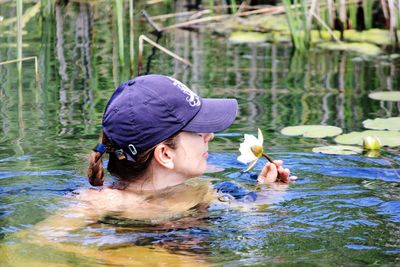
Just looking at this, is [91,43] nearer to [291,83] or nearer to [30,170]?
[291,83]

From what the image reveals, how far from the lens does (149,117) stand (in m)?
3.91

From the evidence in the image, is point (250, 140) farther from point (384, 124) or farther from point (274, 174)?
point (384, 124)

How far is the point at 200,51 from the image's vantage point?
26.6 ft

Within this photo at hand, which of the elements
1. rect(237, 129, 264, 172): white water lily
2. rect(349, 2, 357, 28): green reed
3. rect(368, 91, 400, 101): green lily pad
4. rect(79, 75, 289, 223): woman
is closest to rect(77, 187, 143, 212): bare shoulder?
rect(79, 75, 289, 223): woman

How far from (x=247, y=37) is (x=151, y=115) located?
15.5 ft

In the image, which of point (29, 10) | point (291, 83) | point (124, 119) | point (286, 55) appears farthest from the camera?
point (29, 10)

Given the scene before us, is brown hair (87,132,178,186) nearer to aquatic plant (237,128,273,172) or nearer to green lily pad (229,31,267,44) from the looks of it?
aquatic plant (237,128,273,172)

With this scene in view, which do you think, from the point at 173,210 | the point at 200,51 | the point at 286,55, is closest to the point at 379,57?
the point at 286,55

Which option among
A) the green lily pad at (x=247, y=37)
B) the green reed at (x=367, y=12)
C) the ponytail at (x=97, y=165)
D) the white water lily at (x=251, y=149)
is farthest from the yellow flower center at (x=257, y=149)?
the green lily pad at (x=247, y=37)

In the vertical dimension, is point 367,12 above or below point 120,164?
above

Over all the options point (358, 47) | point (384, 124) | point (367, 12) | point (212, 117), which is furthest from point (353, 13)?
point (212, 117)

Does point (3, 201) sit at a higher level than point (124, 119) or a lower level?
lower

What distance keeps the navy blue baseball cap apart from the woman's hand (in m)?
0.35

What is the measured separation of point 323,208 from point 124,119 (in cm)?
93
